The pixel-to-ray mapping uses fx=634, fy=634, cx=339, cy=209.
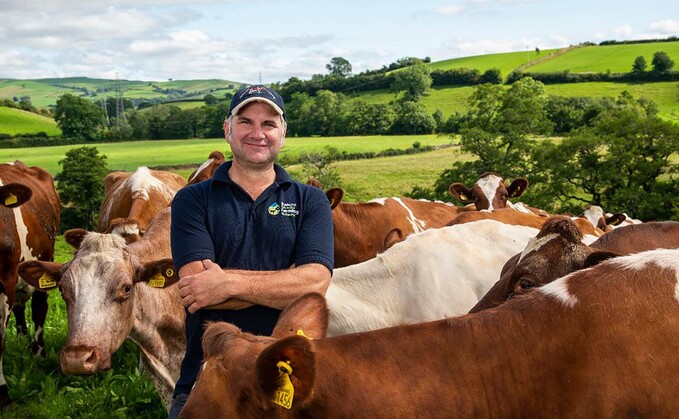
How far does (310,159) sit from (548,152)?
2060 centimetres

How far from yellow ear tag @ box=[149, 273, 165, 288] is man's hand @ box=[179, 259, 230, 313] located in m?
2.23

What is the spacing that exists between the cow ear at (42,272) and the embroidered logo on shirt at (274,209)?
293cm

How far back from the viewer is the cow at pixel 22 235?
25.1 ft

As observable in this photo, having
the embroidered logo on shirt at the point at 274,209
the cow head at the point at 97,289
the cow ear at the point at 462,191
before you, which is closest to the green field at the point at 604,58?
the cow ear at the point at 462,191

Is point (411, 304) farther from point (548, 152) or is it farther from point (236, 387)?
point (548, 152)

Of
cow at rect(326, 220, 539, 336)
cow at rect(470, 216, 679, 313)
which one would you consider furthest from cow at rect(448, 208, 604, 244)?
cow at rect(470, 216, 679, 313)

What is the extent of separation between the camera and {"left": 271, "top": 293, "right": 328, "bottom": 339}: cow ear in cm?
287

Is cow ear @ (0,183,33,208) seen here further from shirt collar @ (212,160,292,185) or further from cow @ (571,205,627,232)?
cow @ (571,205,627,232)

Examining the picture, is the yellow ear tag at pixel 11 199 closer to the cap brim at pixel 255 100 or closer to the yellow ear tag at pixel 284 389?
the cap brim at pixel 255 100

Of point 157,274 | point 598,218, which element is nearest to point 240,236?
point 157,274

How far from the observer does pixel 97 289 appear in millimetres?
5090

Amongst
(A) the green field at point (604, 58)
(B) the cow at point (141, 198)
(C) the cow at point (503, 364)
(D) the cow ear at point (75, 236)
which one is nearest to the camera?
(C) the cow at point (503, 364)

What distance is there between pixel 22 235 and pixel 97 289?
13.4 feet

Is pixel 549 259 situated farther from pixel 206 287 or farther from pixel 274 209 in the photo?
pixel 206 287
